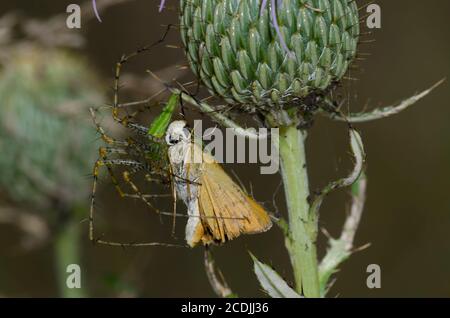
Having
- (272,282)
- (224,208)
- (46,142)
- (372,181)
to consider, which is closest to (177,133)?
(224,208)

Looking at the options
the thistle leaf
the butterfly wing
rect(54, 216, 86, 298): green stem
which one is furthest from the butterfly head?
rect(54, 216, 86, 298): green stem

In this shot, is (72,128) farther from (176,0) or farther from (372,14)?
(372,14)

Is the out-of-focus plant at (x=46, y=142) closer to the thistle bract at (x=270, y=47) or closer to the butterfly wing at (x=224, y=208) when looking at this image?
the butterfly wing at (x=224, y=208)

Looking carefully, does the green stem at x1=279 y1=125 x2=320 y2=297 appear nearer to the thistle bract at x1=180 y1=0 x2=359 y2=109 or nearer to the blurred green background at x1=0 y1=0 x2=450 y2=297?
the thistle bract at x1=180 y1=0 x2=359 y2=109

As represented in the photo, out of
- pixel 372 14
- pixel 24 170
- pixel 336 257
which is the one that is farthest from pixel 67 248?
→ pixel 372 14

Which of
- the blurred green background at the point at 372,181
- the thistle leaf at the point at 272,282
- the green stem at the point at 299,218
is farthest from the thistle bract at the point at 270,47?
the blurred green background at the point at 372,181
